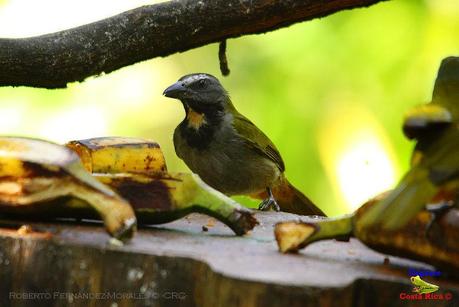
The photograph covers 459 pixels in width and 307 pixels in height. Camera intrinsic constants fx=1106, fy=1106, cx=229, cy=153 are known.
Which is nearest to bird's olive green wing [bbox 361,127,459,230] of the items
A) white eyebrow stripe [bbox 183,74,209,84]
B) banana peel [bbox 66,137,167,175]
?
banana peel [bbox 66,137,167,175]

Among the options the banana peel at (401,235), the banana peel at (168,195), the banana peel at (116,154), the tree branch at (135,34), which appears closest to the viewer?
the banana peel at (401,235)

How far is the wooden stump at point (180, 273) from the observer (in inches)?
106

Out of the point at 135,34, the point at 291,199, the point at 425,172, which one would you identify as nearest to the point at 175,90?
the point at 291,199

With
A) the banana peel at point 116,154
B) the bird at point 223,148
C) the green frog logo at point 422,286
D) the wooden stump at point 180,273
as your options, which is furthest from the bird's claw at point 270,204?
the green frog logo at point 422,286

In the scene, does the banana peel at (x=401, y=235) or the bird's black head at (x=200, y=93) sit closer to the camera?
the banana peel at (x=401, y=235)

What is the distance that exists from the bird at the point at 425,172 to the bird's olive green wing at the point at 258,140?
9.18 feet

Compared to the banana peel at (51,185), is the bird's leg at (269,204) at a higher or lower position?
lower

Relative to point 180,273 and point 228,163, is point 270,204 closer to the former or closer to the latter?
point 228,163

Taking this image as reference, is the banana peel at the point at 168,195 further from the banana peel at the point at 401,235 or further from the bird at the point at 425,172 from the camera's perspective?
the bird at the point at 425,172

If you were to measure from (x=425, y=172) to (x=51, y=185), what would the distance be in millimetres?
1019

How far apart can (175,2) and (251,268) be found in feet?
5.56

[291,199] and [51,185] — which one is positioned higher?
[51,185]

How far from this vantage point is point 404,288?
2836 mm

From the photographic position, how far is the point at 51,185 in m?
3.05
